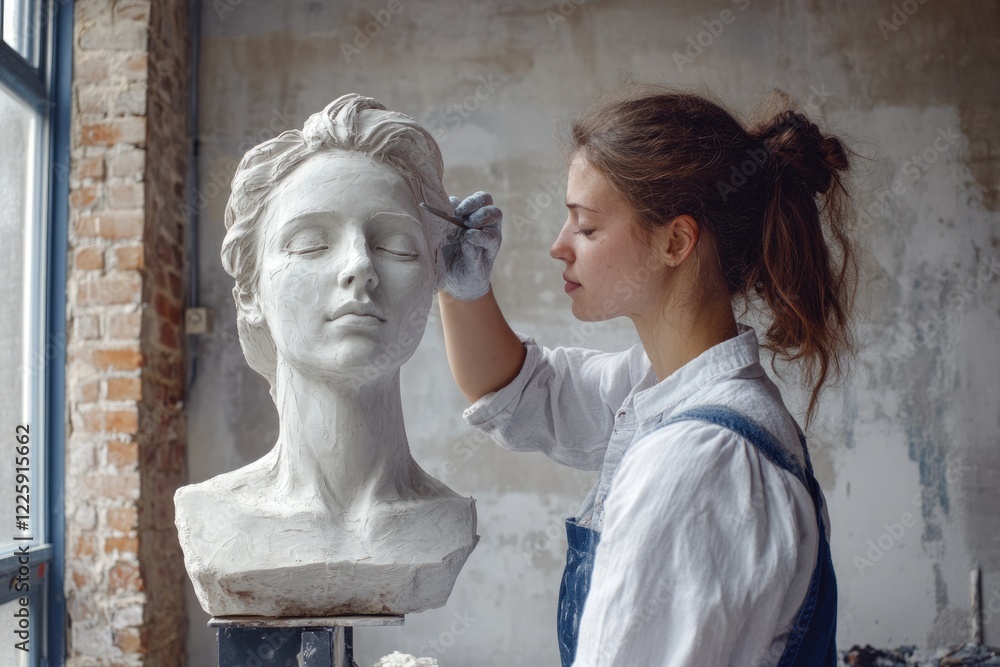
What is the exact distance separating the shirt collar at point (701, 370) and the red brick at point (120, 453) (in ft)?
8.27

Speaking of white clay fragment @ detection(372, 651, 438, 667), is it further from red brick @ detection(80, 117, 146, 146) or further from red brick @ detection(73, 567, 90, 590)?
red brick @ detection(80, 117, 146, 146)

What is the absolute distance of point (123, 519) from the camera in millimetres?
3395

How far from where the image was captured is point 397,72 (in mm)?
3996

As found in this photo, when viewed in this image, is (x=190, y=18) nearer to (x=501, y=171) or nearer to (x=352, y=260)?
(x=501, y=171)

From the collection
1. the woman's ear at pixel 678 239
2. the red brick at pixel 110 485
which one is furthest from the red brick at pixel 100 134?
the woman's ear at pixel 678 239

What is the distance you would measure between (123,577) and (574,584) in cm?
242

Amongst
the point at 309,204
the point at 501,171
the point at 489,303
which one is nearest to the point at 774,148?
the point at 489,303

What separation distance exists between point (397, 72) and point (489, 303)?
2307 mm

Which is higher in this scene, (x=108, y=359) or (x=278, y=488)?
(x=108, y=359)

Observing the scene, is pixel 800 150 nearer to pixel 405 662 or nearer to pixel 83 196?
pixel 405 662

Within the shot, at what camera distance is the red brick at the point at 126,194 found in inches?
137

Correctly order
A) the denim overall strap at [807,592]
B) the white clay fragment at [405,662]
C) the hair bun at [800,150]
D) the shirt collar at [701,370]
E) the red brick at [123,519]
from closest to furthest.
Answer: the denim overall strap at [807,592]
the shirt collar at [701,370]
the hair bun at [800,150]
the white clay fragment at [405,662]
the red brick at [123,519]

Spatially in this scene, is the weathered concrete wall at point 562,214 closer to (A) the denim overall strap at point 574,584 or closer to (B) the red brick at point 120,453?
(B) the red brick at point 120,453

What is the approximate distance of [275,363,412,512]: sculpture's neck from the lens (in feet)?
5.76
